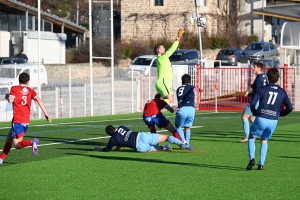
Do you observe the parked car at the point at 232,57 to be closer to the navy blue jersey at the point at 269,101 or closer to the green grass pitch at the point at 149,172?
the green grass pitch at the point at 149,172

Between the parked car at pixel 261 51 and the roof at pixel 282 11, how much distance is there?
455 inches

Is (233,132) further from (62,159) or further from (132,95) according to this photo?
(132,95)

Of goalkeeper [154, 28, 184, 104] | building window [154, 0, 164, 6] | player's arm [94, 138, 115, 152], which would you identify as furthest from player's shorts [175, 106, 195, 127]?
building window [154, 0, 164, 6]

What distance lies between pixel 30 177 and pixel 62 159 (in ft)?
7.97

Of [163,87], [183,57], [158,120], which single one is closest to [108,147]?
[158,120]

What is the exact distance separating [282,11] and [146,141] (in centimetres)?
5791

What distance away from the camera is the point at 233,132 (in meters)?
22.1

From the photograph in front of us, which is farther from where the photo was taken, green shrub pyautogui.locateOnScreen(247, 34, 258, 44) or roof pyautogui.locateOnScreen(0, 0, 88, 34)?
green shrub pyautogui.locateOnScreen(247, 34, 258, 44)

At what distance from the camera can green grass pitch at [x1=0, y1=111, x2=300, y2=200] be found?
11.3m

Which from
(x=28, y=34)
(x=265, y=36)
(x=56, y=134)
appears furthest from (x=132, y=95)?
(x=265, y=36)

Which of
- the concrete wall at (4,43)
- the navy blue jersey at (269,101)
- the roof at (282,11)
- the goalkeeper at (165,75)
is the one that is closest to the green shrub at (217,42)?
the roof at (282,11)

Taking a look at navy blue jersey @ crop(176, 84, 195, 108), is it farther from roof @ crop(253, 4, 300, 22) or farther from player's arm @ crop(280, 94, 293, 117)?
roof @ crop(253, 4, 300, 22)

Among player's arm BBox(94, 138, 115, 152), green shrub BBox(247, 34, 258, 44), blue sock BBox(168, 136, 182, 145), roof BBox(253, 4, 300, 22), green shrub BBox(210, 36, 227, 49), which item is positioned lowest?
player's arm BBox(94, 138, 115, 152)

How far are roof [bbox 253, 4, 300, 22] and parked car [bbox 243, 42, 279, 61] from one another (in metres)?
11.5
